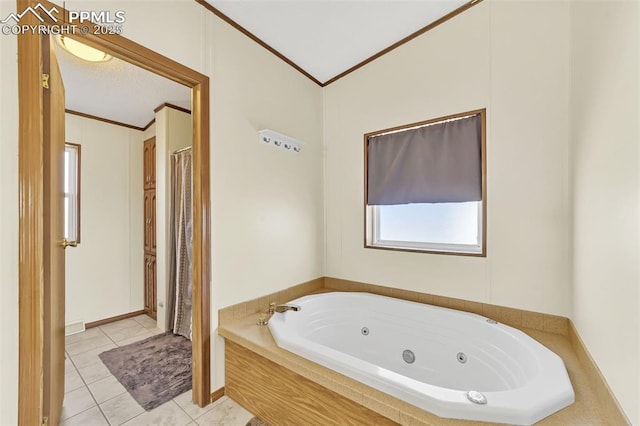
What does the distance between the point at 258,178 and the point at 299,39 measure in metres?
1.16

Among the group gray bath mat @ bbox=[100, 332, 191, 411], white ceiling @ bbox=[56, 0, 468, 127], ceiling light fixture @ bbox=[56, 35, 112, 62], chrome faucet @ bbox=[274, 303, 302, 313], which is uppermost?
white ceiling @ bbox=[56, 0, 468, 127]

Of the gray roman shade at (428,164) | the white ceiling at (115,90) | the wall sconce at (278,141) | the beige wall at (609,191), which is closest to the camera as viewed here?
the beige wall at (609,191)

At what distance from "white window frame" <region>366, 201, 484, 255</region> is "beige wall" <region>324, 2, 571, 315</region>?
70 mm

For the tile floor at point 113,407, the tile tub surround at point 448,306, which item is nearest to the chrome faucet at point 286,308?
the tile tub surround at point 448,306

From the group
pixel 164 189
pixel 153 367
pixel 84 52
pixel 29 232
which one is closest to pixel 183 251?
pixel 164 189

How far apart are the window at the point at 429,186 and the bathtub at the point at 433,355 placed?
53 centimetres

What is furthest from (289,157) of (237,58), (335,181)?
(237,58)

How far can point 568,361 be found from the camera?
132cm

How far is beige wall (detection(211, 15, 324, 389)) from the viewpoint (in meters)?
1.79

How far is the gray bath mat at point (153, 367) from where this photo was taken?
179cm

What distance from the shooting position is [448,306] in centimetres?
196

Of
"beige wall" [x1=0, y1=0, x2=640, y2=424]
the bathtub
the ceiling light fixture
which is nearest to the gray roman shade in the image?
"beige wall" [x1=0, y1=0, x2=640, y2=424]

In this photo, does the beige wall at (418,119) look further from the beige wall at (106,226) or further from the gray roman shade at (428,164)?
the beige wall at (106,226)

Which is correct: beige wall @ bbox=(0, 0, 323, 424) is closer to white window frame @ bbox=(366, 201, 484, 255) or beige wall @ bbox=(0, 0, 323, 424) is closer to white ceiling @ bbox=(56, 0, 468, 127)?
white ceiling @ bbox=(56, 0, 468, 127)
